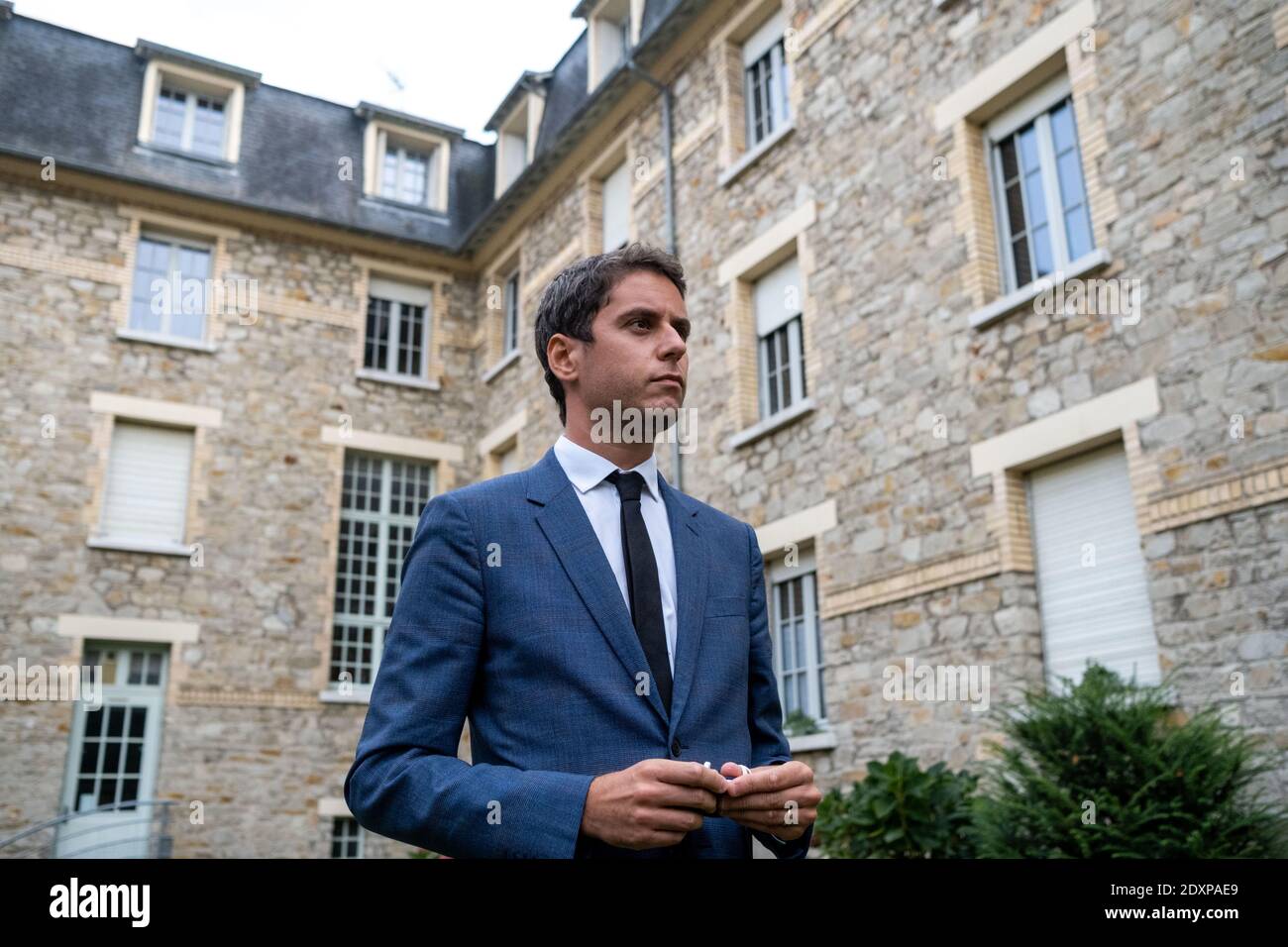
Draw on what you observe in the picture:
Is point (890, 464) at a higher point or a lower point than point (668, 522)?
higher

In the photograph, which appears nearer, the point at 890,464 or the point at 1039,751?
the point at 1039,751

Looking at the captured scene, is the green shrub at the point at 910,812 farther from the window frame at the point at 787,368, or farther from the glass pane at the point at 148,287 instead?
the glass pane at the point at 148,287

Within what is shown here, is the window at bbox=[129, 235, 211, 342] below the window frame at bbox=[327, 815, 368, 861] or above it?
above

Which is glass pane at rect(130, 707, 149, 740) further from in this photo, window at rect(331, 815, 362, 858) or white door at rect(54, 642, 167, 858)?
window at rect(331, 815, 362, 858)

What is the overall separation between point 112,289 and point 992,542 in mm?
13028

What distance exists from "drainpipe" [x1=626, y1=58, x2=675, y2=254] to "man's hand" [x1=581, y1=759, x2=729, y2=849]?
40.2ft

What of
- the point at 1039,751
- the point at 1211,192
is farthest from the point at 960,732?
the point at 1211,192

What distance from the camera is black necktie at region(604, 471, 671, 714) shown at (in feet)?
6.11

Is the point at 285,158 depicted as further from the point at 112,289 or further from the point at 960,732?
→ the point at 960,732

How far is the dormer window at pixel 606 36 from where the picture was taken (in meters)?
15.8

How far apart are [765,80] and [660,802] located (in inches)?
487

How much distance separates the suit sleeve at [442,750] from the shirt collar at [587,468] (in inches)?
10.4

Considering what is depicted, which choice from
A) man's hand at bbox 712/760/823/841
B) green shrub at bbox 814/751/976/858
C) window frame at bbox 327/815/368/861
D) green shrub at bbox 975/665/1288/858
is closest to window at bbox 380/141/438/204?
window frame at bbox 327/815/368/861

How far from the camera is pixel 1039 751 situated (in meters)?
6.42
